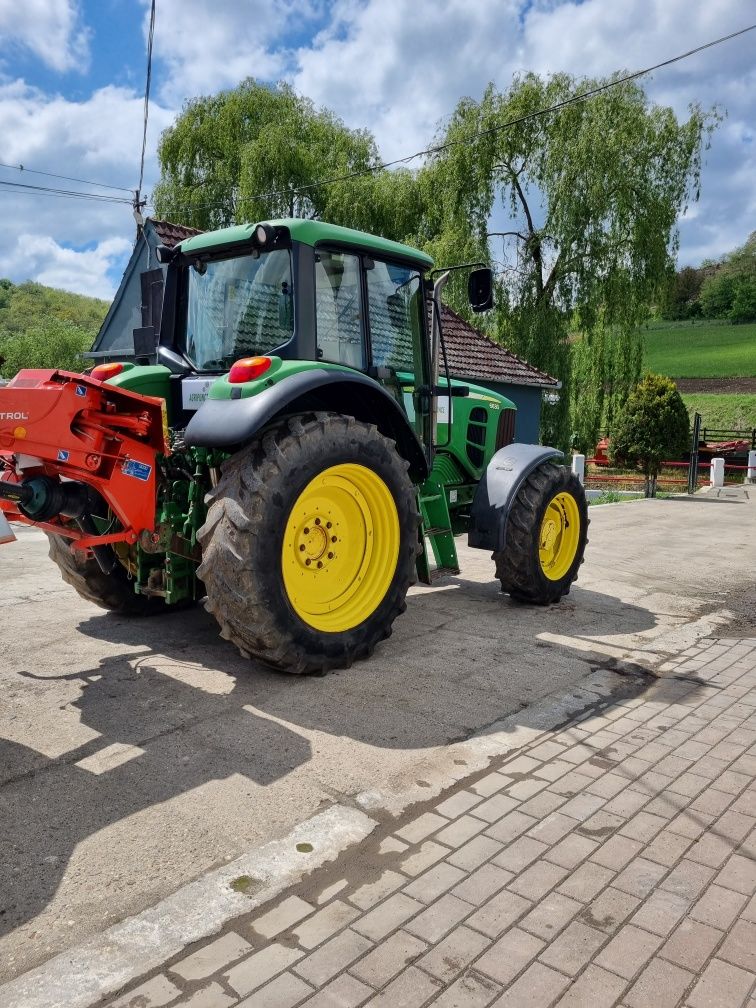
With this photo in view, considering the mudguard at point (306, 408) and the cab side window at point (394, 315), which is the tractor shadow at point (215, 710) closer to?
the mudguard at point (306, 408)

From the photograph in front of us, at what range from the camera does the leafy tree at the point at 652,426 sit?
2027cm

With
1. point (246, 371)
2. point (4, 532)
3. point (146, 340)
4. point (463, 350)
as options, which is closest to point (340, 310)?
point (246, 371)

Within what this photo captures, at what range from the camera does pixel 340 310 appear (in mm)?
4555

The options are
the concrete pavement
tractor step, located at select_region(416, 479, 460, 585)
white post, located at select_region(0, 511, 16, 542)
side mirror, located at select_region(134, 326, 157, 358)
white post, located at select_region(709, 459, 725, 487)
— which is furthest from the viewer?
white post, located at select_region(709, 459, 725, 487)

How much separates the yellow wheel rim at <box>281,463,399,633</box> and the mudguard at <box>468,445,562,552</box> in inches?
44.9

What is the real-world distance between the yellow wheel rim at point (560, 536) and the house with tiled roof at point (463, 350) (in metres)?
9.73

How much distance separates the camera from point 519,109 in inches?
745

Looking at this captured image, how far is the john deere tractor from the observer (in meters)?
3.68

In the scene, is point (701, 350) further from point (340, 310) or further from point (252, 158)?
point (340, 310)

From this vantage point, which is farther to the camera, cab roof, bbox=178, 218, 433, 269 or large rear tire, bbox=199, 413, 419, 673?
cab roof, bbox=178, 218, 433, 269

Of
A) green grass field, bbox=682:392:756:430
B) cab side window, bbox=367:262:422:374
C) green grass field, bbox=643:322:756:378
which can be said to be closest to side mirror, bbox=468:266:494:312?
cab side window, bbox=367:262:422:374

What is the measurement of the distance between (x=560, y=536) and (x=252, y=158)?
2032 centimetres

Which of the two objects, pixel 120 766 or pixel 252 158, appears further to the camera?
pixel 252 158

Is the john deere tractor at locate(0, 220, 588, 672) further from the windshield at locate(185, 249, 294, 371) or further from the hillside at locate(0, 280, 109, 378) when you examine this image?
the hillside at locate(0, 280, 109, 378)
